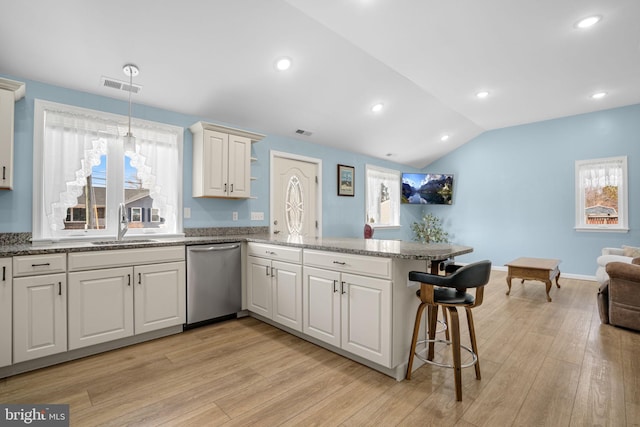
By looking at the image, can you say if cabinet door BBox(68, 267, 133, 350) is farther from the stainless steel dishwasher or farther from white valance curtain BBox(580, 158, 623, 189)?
white valance curtain BBox(580, 158, 623, 189)

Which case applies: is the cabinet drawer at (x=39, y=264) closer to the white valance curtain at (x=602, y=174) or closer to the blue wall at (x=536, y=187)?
the blue wall at (x=536, y=187)

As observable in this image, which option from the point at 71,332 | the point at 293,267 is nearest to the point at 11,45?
the point at 71,332

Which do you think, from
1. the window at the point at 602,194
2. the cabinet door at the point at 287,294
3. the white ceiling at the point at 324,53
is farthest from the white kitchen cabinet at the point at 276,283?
the window at the point at 602,194

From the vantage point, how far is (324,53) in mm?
3168

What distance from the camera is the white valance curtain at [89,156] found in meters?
2.81

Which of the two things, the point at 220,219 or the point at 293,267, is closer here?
the point at 293,267

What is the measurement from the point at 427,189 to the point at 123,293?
610 cm

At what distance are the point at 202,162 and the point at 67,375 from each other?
220 centimetres

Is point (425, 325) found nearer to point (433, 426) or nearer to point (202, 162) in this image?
point (433, 426)

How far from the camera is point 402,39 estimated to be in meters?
3.16

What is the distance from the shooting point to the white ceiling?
244 centimetres

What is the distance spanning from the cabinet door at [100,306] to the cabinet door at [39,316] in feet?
0.19

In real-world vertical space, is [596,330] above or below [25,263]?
below

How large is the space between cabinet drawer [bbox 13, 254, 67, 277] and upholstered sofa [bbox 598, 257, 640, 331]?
499 cm
